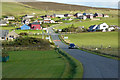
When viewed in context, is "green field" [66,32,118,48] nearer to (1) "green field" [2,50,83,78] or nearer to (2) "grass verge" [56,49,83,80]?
(1) "green field" [2,50,83,78]

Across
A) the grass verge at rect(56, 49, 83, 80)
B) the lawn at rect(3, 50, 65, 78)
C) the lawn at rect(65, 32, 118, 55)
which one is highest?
the lawn at rect(65, 32, 118, 55)

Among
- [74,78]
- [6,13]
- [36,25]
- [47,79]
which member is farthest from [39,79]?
[6,13]

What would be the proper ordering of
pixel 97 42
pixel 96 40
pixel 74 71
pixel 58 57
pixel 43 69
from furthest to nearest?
pixel 96 40, pixel 97 42, pixel 58 57, pixel 43 69, pixel 74 71

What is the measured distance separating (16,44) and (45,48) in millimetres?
8781

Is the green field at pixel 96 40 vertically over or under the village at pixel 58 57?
over


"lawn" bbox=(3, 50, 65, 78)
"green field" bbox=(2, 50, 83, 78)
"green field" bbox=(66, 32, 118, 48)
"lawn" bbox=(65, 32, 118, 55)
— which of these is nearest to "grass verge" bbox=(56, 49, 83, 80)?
"green field" bbox=(2, 50, 83, 78)

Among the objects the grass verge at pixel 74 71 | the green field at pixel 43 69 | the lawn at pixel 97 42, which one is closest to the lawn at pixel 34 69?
the green field at pixel 43 69

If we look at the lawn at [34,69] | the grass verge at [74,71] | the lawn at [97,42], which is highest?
the lawn at [97,42]

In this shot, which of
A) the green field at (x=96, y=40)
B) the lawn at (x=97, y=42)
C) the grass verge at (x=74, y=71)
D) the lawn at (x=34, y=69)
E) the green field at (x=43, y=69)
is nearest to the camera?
the grass verge at (x=74, y=71)

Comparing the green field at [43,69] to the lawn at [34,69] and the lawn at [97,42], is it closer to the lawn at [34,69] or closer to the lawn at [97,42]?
the lawn at [34,69]

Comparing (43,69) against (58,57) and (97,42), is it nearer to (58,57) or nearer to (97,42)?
(58,57)

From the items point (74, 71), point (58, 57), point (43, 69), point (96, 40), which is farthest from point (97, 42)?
point (74, 71)

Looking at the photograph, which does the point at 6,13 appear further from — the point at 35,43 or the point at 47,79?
the point at 47,79

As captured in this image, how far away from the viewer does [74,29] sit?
373 feet
